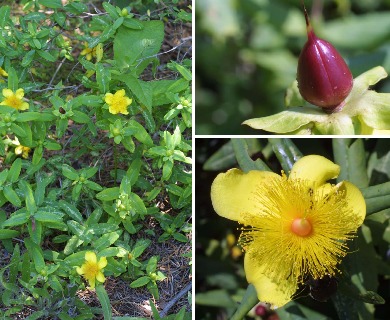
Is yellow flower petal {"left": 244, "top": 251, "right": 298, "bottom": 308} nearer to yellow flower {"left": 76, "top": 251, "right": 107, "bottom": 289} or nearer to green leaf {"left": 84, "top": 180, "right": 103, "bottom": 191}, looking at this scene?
yellow flower {"left": 76, "top": 251, "right": 107, "bottom": 289}

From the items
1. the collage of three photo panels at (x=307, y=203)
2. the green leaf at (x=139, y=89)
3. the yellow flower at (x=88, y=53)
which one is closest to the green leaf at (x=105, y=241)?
the collage of three photo panels at (x=307, y=203)

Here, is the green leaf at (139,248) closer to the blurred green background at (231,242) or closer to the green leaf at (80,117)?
the blurred green background at (231,242)

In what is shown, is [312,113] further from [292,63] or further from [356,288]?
[292,63]

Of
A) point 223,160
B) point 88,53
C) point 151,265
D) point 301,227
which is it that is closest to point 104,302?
point 151,265

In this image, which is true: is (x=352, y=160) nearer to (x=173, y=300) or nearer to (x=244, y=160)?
(x=244, y=160)

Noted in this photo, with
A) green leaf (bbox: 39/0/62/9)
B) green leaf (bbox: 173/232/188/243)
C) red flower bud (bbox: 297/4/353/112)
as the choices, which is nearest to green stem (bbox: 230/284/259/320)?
red flower bud (bbox: 297/4/353/112)

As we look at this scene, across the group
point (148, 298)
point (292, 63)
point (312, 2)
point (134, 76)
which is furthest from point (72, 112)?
point (312, 2)
